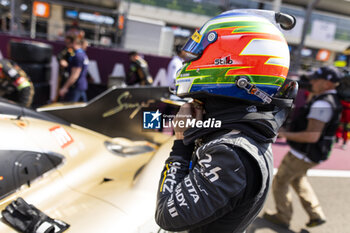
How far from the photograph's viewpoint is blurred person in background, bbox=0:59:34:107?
3.22 metres

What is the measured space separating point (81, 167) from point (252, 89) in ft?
4.15

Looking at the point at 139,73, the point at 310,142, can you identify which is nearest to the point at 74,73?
the point at 139,73

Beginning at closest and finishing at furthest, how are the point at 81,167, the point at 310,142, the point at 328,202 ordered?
the point at 81,167 < the point at 310,142 < the point at 328,202

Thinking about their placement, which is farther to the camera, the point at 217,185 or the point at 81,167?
the point at 81,167

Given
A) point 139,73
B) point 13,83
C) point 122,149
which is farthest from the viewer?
point 139,73

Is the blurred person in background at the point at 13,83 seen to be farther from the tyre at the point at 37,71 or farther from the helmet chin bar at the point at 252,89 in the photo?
the helmet chin bar at the point at 252,89

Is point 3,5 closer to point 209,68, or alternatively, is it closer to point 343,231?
point 209,68

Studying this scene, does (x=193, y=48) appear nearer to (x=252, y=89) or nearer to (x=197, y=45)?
(x=197, y=45)

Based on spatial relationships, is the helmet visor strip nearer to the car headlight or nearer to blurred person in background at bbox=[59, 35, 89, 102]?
the car headlight

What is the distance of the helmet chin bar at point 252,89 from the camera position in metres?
0.86

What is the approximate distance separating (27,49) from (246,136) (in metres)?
4.97

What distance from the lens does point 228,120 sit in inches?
34.3

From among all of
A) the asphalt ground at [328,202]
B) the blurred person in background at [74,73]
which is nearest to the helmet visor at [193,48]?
the asphalt ground at [328,202]

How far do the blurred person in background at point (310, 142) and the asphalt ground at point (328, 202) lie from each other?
0.48 feet
